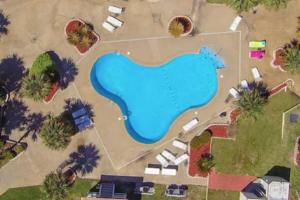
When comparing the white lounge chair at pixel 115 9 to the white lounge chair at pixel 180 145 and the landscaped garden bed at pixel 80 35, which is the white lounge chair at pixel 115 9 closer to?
the landscaped garden bed at pixel 80 35

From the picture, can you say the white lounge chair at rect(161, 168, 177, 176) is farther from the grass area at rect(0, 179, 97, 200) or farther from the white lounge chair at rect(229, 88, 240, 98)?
the white lounge chair at rect(229, 88, 240, 98)

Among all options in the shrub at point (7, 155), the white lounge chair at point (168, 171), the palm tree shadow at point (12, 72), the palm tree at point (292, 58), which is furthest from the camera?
the palm tree shadow at point (12, 72)

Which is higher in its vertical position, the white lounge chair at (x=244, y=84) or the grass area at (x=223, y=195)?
the white lounge chair at (x=244, y=84)

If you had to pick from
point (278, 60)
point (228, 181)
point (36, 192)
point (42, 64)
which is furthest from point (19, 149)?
point (278, 60)

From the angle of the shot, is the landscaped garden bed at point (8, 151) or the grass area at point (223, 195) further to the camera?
the grass area at point (223, 195)

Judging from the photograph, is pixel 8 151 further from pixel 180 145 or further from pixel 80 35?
pixel 180 145

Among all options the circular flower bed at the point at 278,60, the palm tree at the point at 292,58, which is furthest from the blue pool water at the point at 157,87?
the palm tree at the point at 292,58
